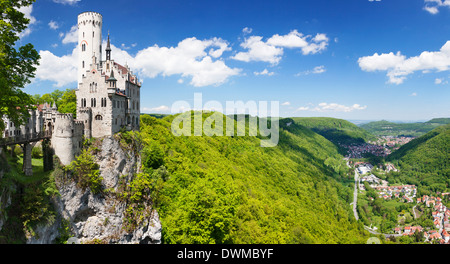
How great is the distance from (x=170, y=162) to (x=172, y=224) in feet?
49.5

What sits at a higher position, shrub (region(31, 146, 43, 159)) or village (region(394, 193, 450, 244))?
shrub (region(31, 146, 43, 159))

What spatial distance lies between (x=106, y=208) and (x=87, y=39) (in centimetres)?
2664

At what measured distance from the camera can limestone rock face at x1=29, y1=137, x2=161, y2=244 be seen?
3238cm

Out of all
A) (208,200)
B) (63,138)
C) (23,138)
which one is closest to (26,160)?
(23,138)

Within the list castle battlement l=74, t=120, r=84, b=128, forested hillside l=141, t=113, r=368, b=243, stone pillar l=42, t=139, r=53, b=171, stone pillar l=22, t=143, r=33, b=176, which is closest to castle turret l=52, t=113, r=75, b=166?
stone pillar l=42, t=139, r=53, b=171

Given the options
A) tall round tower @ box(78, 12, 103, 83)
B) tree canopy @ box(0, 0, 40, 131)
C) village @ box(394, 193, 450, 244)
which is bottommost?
village @ box(394, 193, 450, 244)

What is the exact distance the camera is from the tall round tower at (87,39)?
41.7m

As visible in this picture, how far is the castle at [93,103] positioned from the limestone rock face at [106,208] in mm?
2901

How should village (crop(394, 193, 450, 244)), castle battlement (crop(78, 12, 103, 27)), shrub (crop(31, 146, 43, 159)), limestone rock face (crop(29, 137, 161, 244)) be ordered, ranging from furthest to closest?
1. village (crop(394, 193, 450, 244))
2. castle battlement (crop(78, 12, 103, 27))
3. shrub (crop(31, 146, 43, 159))
4. limestone rock face (crop(29, 137, 161, 244))

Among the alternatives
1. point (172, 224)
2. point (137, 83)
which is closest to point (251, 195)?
point (172, 224)

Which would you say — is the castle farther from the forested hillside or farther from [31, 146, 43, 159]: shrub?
the forested hillside

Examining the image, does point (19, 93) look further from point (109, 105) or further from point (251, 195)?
point (251, 195)

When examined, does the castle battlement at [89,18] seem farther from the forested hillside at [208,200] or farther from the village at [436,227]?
the village at [436,227]

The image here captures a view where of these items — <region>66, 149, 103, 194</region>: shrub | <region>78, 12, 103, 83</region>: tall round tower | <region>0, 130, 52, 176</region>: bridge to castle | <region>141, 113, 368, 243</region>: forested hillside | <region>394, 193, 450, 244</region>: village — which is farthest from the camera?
<region>394, 193, 450, 244</region>: village
